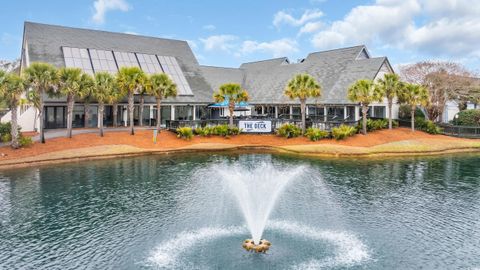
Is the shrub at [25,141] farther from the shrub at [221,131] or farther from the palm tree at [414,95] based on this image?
the palm tree at [414,95]

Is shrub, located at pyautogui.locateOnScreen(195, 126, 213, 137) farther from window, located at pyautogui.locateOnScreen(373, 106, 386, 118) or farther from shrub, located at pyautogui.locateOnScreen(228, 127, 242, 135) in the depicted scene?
window, located at pyautogui.locateOnScreen(373, 106, 386, 118)

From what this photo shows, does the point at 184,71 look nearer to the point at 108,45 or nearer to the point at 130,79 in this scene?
the point at 108,45

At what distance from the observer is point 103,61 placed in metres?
50.3

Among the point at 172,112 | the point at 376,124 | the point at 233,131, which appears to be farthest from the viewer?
the point at 172,112

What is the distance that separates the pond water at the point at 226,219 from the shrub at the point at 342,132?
11596 mm

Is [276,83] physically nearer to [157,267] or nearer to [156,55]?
[156,55]

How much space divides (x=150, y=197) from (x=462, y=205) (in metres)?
16.9

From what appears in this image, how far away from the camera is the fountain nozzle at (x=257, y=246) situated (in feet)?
47.0

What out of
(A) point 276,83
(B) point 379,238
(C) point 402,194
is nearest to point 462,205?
(C) point 402,194

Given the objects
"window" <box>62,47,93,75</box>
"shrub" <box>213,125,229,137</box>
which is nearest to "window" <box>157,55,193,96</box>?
"shrub" <box>213,125,229,137</box>

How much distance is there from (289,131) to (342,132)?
20.2 ft

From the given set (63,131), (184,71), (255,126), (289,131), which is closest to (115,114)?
(63,131)

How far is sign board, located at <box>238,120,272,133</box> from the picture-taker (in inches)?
1821

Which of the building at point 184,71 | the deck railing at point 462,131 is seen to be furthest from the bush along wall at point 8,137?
the deck railing at point 462,131
